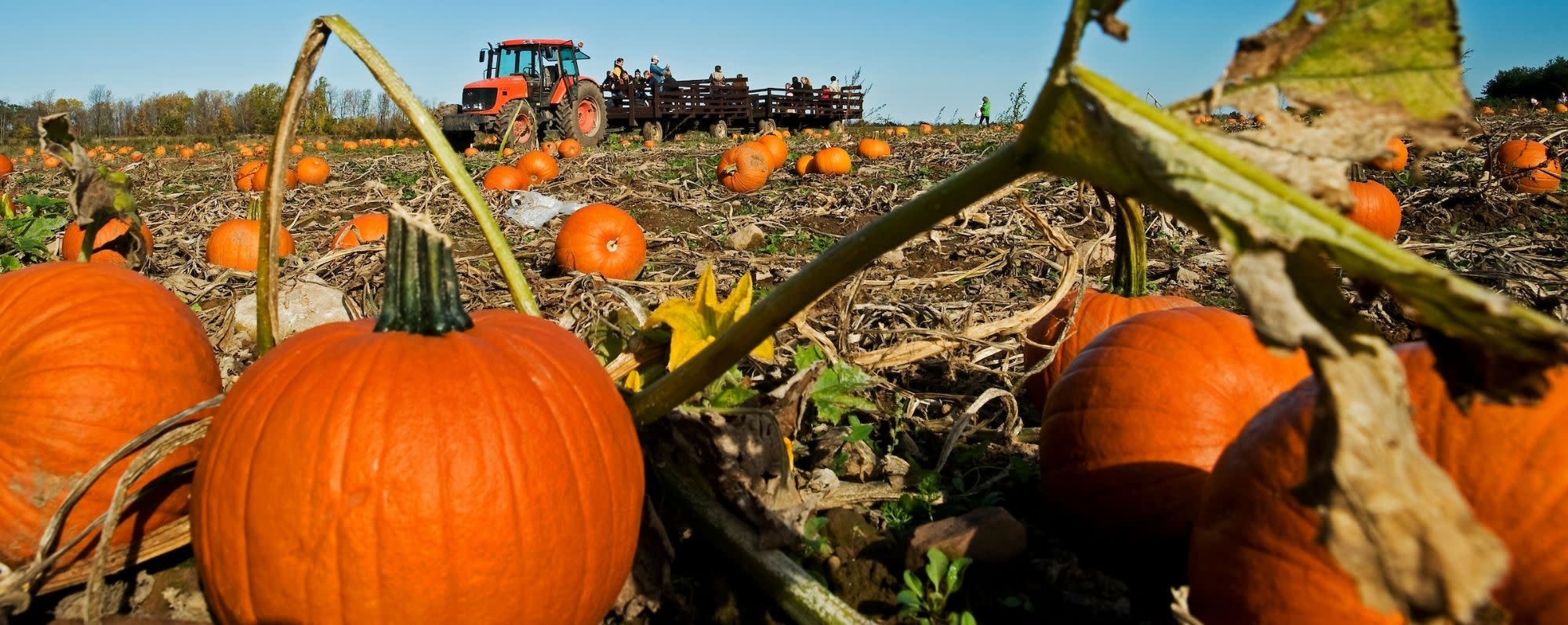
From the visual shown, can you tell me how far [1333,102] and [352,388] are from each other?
155 centimetres

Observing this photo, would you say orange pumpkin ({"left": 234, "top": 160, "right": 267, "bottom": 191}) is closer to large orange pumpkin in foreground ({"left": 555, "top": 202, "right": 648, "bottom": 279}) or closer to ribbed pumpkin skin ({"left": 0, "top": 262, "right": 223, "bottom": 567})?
large orange pumpkin in foreground ({"left": 555, "top": 202, "right": 648, "bottom": 279})

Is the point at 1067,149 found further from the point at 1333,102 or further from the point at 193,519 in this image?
the point at 193,519

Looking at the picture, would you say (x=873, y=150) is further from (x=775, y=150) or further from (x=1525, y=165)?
(x=1525, y=165)

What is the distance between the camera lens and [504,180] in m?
10.1

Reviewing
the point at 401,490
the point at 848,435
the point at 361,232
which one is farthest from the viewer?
the point at 361,232

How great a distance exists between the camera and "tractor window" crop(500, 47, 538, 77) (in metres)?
23.8

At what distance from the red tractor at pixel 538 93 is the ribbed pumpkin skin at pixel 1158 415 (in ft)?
67.3

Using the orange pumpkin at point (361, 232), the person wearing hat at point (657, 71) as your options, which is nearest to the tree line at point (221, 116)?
the person wearing hat at point (657, 71)

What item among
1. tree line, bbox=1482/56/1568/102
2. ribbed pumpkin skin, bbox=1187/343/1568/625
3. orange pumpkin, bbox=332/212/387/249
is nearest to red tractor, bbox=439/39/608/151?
orange pumpkin, bbox=332/212/387/249

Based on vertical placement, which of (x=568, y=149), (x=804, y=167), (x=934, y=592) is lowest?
(x=934, y=592)

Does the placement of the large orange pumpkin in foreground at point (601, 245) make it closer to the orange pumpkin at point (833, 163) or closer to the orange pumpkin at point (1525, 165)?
the orange pumpkin at point (833, 163)

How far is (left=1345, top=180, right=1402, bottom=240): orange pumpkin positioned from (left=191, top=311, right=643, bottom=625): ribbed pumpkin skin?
6737 mm

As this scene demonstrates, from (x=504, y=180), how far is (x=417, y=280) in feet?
28.8

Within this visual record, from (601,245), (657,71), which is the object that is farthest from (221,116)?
(601,245)
